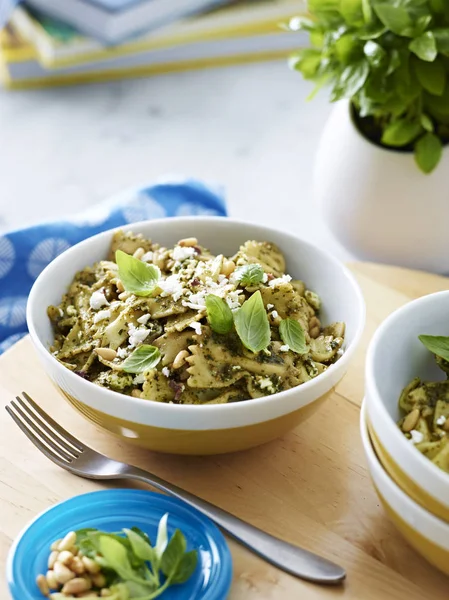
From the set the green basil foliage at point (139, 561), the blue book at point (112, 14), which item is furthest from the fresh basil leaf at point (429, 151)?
the blue book at point (112, 14)

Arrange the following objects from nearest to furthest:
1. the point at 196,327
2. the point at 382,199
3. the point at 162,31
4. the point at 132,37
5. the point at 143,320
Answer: the point at 196,327, the point at 143,320, the point at 382,199, the point at 132,37, the point at 162,31

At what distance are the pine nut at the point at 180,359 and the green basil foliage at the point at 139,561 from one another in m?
0.40

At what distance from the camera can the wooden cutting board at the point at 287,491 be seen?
6.19 ft

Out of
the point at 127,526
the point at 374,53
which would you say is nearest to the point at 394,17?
the point at 374,53

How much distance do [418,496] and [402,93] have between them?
4.93 ft

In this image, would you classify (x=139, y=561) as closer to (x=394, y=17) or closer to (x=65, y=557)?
(x=65, y=557)

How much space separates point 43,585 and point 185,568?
301mm

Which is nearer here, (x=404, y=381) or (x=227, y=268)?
(x=404, y=381)

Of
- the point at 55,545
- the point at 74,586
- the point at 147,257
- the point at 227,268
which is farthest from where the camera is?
the point at 147,257

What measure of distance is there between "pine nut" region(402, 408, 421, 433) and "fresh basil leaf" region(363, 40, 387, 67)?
128 centimetres

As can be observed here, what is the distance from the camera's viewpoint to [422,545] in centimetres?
179

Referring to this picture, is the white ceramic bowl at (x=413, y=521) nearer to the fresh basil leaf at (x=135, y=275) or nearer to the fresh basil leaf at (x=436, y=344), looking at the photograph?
the fresh basil leaf at (x=436, y=344)

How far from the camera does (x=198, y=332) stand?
209cm

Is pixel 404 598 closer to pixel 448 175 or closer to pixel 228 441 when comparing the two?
pixel 228 441
